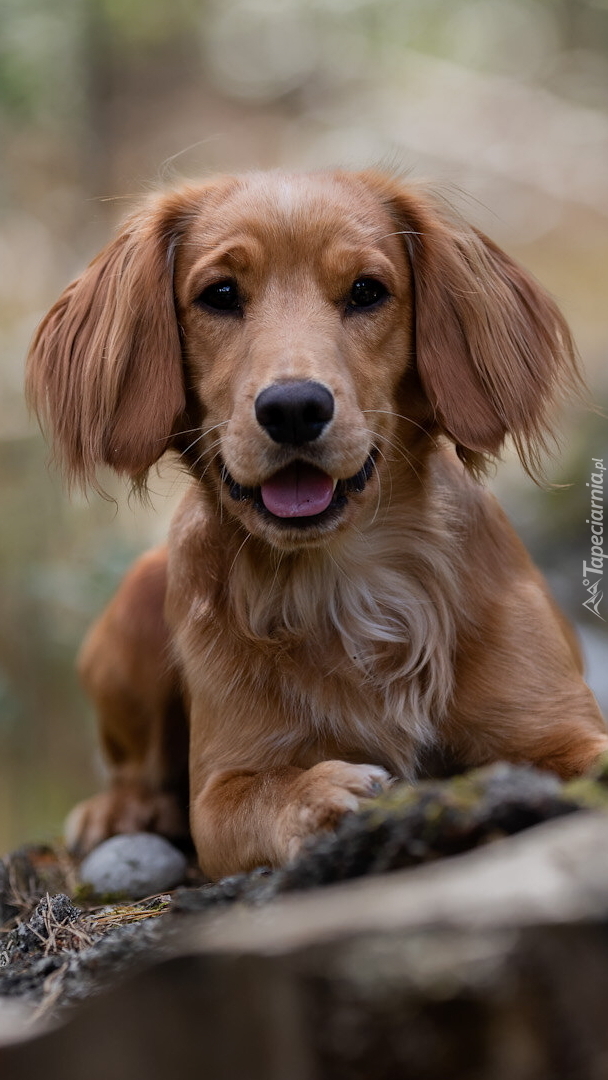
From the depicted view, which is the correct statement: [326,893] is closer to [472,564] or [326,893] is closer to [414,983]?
[414,983]

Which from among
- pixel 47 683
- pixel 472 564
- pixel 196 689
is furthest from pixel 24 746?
pixel 472 564

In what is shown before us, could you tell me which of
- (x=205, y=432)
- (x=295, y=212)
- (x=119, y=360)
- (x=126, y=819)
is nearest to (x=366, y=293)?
(x=295, y=212)

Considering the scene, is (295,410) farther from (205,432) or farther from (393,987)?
(393,987)

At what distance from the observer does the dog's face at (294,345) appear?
2.32 meters

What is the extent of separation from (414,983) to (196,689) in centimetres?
168

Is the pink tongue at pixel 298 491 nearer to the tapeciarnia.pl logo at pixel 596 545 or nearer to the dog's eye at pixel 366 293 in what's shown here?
the dog's eye at pixel 366 293

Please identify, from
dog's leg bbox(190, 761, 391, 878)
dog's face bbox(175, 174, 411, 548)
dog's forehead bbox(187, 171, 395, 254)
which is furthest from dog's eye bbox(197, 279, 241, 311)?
dog's leg bbox(190, 761, 391, 878)

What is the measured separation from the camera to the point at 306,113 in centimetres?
750

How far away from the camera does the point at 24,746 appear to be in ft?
19.0

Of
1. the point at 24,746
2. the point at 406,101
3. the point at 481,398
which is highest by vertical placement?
the point at 406,101

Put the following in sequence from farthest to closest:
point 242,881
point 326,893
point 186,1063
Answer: point 242,881 → point 326,893 → point 186,1063

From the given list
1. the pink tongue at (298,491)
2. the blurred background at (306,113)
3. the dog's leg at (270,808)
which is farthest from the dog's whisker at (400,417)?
the blurred background at (306,113)

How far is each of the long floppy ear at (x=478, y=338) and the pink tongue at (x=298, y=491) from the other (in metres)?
0.44

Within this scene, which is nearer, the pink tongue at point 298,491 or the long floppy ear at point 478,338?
the pink tongue at point 298,491
